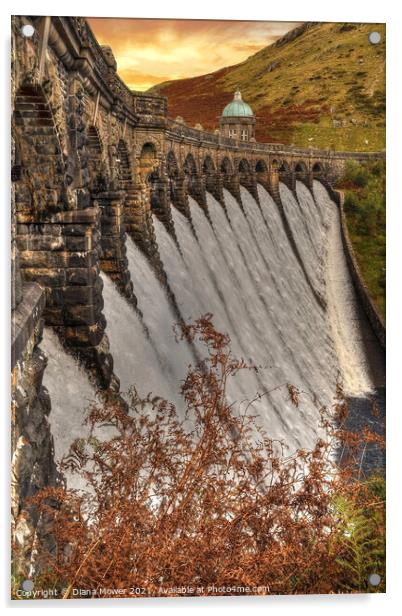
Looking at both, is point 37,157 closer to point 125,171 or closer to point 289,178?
point 289,178

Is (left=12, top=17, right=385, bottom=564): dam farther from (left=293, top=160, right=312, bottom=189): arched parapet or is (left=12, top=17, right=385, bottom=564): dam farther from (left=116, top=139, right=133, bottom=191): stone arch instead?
(left=116, top=139, right=133, bottom=191): stone arch

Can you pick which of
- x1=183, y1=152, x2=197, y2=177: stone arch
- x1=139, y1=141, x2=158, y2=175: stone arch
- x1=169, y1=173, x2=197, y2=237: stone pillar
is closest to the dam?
x1=139, y1=141, x2=158, y2=175: stone arch

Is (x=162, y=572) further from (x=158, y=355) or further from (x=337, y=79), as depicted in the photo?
(x=337, y=79)

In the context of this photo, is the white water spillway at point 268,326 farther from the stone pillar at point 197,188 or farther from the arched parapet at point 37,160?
the stone pillar at point 197,188

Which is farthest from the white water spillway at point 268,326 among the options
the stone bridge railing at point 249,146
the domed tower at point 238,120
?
the domed tower at point 238,120

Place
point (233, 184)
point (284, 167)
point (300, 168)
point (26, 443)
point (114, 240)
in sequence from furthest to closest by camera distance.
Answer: point (233, 184)
point (284, 167)
point (300, 168)
point (114, 240)
point (26, 443)

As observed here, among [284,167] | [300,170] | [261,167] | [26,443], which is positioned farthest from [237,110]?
[26,443]
